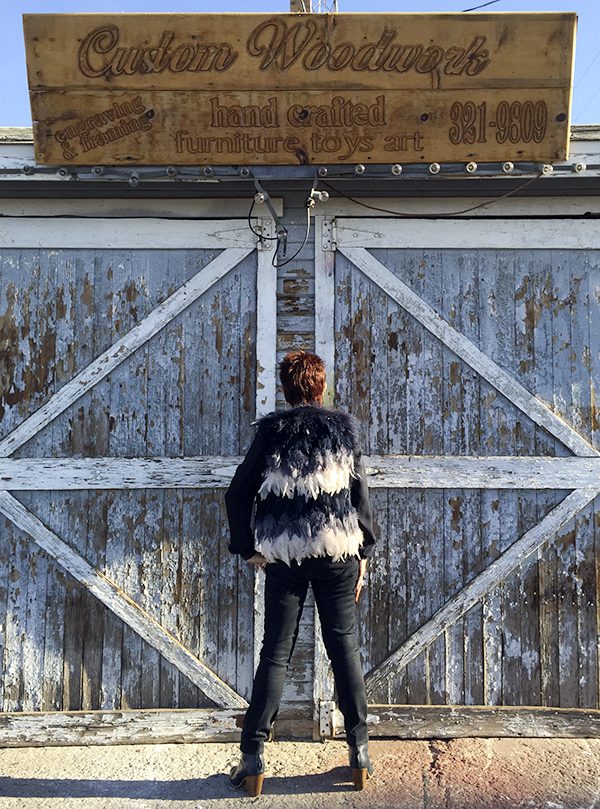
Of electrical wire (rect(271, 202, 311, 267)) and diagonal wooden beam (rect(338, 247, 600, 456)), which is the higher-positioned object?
electrical wire (rect(271, 202, 311, 267))

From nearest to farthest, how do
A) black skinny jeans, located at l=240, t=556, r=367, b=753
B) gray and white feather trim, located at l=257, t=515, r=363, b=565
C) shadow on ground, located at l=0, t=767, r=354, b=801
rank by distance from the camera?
gray and white feather trim, located at l=257, t=515, r=363, b=565 < black skinny jeans, located at l=240, t=556, r=367, b=753 < shadow on ground, located at l=0, t=767, r=354, b=801

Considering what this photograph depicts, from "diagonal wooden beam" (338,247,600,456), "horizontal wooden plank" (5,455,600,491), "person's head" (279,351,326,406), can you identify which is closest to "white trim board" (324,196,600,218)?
"diagonal wooden beam" (338,247,600,456)

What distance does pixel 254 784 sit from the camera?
338cm

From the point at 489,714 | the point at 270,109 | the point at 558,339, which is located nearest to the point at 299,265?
the point at 270,109

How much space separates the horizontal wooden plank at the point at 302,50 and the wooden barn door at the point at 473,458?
28.3 inches

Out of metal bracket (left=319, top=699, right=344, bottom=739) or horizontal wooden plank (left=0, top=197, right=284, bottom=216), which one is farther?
horizontal wooden plank (left=0, top=197, right=284, bottom=216)

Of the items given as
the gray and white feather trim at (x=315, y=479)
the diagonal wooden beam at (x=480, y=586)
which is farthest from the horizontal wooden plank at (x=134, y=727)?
the gray and white feather trim at (x=315, y=479)

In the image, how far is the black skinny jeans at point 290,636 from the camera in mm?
3270

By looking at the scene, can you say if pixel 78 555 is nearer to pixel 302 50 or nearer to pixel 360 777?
pixel 360 777

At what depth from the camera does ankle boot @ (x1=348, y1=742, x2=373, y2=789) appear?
333cm

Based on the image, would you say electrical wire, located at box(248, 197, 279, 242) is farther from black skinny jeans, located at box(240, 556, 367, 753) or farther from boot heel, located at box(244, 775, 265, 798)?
boot heel, located at box(244, 775, 265, 798)

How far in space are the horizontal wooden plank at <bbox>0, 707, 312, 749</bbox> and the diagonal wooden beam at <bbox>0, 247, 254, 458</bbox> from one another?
1.41 meters

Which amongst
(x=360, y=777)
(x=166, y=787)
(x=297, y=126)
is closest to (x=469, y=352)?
(x=297, y=126)

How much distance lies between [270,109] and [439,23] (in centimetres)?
88
